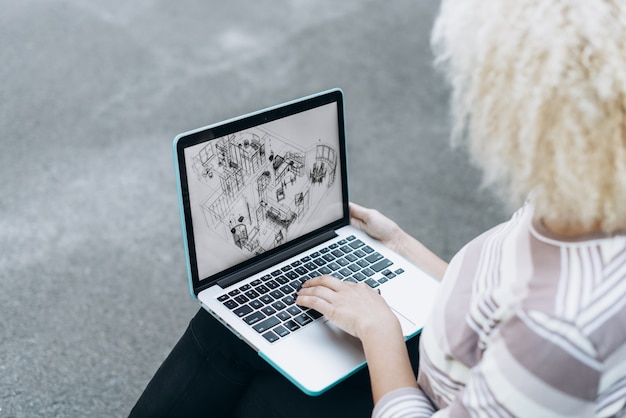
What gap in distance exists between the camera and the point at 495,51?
0.63 meters

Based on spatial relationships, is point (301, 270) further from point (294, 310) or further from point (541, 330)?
point (541, 330)

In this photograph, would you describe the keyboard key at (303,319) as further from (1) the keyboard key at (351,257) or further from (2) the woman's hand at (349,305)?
(1) the keyboard key at (351,257)

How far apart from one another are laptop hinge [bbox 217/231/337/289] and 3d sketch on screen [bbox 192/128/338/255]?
0.06ft

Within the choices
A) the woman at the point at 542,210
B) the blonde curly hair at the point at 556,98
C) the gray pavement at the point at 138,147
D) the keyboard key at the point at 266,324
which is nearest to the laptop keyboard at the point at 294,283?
the keyboard key at the point at 266,324

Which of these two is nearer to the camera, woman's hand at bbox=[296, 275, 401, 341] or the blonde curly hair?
the blonde curly hair

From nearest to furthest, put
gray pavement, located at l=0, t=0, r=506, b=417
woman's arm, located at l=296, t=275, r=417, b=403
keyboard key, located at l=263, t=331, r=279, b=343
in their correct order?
woman's arm, located at l=296, t=275, r=417, b=403 < keyboard key, located at l=263, t=331, r=279, b=343 < gray pavement, located at l=0, t=0, r=506, b=417

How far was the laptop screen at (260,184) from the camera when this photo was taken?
0.93 metres

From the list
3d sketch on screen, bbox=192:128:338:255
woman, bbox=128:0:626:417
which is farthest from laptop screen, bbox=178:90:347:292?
woman, bbox=128:0:626:417

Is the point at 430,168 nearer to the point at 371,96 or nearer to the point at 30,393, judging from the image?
the point at 371,96

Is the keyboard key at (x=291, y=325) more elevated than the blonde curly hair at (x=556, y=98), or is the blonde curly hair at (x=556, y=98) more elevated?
the blonde curly hair at (x=556, y=98)

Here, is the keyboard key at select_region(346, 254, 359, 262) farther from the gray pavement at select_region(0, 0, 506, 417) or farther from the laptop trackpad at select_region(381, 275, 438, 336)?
the gray pavement at select_region(0, 0, 506, 417)

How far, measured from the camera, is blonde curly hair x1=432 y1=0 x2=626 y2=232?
585 mm

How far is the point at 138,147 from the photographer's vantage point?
210 centimetres

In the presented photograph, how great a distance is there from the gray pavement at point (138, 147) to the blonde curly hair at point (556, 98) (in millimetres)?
1038
